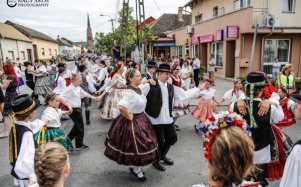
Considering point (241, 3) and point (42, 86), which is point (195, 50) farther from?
point (42, 86)

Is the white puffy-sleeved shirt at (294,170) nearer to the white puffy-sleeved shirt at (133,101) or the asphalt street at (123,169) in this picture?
the asphalt street at (123,169)

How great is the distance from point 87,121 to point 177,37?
66.1 feet

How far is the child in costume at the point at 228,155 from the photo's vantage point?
1336 millimetres

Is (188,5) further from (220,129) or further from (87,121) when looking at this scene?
(220,129)

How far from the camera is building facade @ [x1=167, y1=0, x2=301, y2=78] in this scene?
520 inches

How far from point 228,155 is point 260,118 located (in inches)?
66.0

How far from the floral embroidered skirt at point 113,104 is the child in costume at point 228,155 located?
206 inches

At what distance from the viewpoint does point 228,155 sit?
4.37ft

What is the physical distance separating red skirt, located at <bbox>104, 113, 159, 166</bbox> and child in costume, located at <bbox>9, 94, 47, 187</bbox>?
1.25 meters

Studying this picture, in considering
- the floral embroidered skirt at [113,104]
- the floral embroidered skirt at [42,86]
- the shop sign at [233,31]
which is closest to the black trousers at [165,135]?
the floral embroidered skirt at [113,104]

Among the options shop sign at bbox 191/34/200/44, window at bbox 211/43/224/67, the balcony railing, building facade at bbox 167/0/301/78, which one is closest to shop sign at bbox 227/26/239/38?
building facade at bbox 167/0/301/78

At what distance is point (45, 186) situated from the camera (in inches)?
64.0

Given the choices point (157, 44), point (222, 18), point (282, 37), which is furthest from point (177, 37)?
point (282, 37)

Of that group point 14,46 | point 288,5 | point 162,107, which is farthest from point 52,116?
point 14,46
